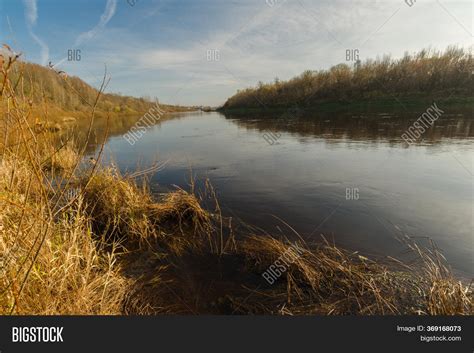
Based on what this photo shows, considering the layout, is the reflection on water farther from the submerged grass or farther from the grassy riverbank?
the grassy riverbank

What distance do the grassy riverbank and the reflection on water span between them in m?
17.3

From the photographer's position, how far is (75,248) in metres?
3.02

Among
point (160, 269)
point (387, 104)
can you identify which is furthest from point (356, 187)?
point (387, 104)

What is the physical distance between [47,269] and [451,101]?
31.9 meters

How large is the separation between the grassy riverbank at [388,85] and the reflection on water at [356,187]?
56.6 ft

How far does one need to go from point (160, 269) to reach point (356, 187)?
5.30 metres

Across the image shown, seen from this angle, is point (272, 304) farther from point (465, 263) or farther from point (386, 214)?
point (386, 214)

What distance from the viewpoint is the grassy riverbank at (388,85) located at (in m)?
24.8

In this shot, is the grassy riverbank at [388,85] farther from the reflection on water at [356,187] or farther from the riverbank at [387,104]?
the reflection on water at [356,187]

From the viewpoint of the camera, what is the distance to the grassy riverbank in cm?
2480

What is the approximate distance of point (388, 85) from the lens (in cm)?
2969

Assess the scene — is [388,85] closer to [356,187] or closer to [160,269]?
[356,187]

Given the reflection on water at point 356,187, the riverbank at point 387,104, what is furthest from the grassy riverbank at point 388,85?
the reflection on water at point 356,187

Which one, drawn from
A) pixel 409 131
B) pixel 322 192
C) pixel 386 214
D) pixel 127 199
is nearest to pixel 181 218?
pixel 127 199
